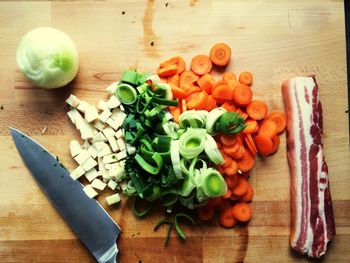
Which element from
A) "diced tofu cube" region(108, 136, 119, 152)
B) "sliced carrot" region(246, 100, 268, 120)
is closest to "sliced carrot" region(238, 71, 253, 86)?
"sliced carrot" region(246, 100, 268, 120)

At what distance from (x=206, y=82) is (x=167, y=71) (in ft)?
0.82

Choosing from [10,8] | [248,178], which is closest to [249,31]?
[248,178]

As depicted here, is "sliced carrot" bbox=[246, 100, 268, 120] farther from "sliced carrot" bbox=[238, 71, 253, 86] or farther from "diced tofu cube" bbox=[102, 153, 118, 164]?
"diced tofu cube" bbox=[102, 153, 118, 164]

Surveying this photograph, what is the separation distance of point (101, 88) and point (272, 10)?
46.8 inches

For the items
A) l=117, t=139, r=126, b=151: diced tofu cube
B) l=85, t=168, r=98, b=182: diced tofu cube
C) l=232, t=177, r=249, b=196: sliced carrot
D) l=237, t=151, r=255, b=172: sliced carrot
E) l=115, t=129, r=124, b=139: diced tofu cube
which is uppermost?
l=115, t=129, r=124, b=139: diced tofu cube

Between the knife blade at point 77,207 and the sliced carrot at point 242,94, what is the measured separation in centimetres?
107

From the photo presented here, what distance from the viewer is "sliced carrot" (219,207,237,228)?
2.90m

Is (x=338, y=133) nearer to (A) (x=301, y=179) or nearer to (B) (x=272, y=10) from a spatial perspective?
(A) (x=301, y=179)

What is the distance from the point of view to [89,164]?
9.41 ft

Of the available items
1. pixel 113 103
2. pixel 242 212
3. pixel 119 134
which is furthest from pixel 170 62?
pixel 242 212

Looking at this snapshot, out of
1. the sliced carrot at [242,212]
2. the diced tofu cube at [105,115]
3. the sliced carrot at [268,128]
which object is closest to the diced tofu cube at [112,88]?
the diced tofu cube at [105,115]

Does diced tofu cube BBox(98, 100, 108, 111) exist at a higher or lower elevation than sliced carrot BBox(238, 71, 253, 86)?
lower

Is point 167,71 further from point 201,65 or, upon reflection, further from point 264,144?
point 264,144

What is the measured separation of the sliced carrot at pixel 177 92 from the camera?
2844mm
